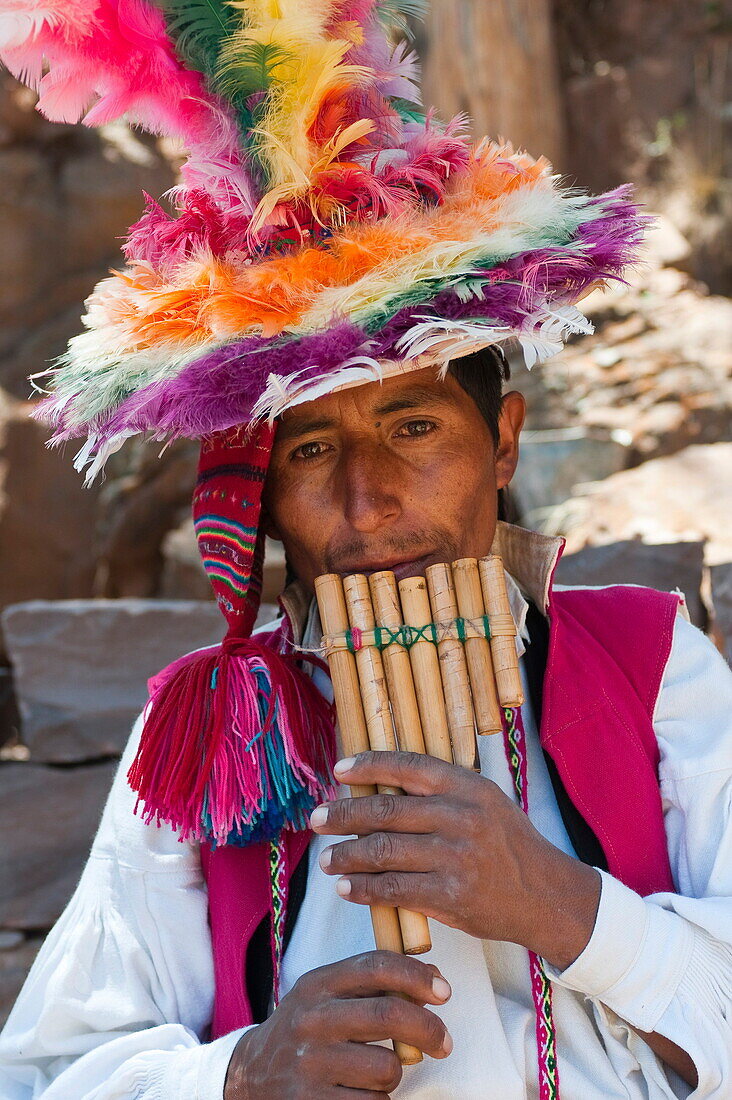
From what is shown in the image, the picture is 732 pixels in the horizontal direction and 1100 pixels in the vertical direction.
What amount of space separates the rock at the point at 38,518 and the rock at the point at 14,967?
3.51m

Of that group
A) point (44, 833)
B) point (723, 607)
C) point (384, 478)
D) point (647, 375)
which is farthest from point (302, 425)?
point (647, 375)

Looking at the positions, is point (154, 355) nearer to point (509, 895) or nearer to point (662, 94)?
point (509, 895)

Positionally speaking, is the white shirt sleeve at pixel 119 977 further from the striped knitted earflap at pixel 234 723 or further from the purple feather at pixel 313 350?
the purple feather at pixel 313 350

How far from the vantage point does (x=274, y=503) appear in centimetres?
204

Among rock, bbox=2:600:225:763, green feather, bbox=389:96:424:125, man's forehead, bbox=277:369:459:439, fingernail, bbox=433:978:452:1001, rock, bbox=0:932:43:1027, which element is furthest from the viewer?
rock, bbox=2:600:225:763

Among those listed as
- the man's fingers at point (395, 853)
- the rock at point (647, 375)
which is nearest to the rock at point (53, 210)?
the rock at point (647, 375)

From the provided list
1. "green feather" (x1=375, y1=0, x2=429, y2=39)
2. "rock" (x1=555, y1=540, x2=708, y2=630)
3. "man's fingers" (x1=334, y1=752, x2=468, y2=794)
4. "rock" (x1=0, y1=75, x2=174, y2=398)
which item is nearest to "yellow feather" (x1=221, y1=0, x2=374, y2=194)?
"green feather" (x1=375, y1=0, x2=429, y2=39)

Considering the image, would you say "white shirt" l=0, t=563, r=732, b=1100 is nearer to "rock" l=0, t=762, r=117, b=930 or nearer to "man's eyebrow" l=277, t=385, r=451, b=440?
"man's eyebrow" l=277, t=385, r=451, b=440

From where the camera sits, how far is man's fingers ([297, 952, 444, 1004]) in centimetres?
161

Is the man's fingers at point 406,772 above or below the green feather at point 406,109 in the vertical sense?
below

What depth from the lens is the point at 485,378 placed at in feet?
6.91

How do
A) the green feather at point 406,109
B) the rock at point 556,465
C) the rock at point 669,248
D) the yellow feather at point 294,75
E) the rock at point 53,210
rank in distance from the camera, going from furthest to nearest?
the rock at point 53,210, the rock at point 669,248, the rock at point 556,465, the green feather at point 406,109, the yellow feather at point 294,75

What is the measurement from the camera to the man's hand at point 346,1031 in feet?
5.29

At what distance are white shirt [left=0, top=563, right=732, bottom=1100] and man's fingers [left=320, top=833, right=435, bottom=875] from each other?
0.29m
